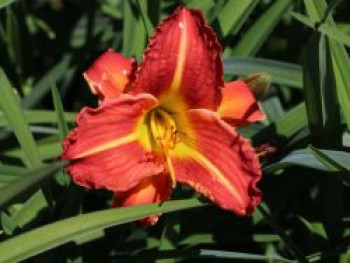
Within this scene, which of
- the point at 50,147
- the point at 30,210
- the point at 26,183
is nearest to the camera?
the point at 26,183

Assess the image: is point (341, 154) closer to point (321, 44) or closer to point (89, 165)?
point (321, 44)

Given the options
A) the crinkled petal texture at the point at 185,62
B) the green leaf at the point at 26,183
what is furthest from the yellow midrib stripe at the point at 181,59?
the green leaf at the point at 26,183

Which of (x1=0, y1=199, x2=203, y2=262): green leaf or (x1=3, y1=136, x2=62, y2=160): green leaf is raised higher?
(x1=0, y1=199, x2=203, y2=262): green leaf

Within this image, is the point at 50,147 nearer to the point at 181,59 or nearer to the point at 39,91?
the point at 39,91

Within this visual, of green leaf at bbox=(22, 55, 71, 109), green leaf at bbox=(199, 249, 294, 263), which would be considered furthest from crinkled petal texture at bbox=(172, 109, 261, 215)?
green leaf at bbox=(22, 55, 71, 109)

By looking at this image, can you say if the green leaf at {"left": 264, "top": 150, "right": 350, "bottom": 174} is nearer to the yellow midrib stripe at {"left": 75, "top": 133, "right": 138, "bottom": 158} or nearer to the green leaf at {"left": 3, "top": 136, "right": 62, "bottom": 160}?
the yellow midrib stripe at {"left": 75, "top": 133, "right": 138, "bottom": 158}

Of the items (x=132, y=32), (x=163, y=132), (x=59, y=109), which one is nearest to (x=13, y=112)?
(x=59, y=109)
